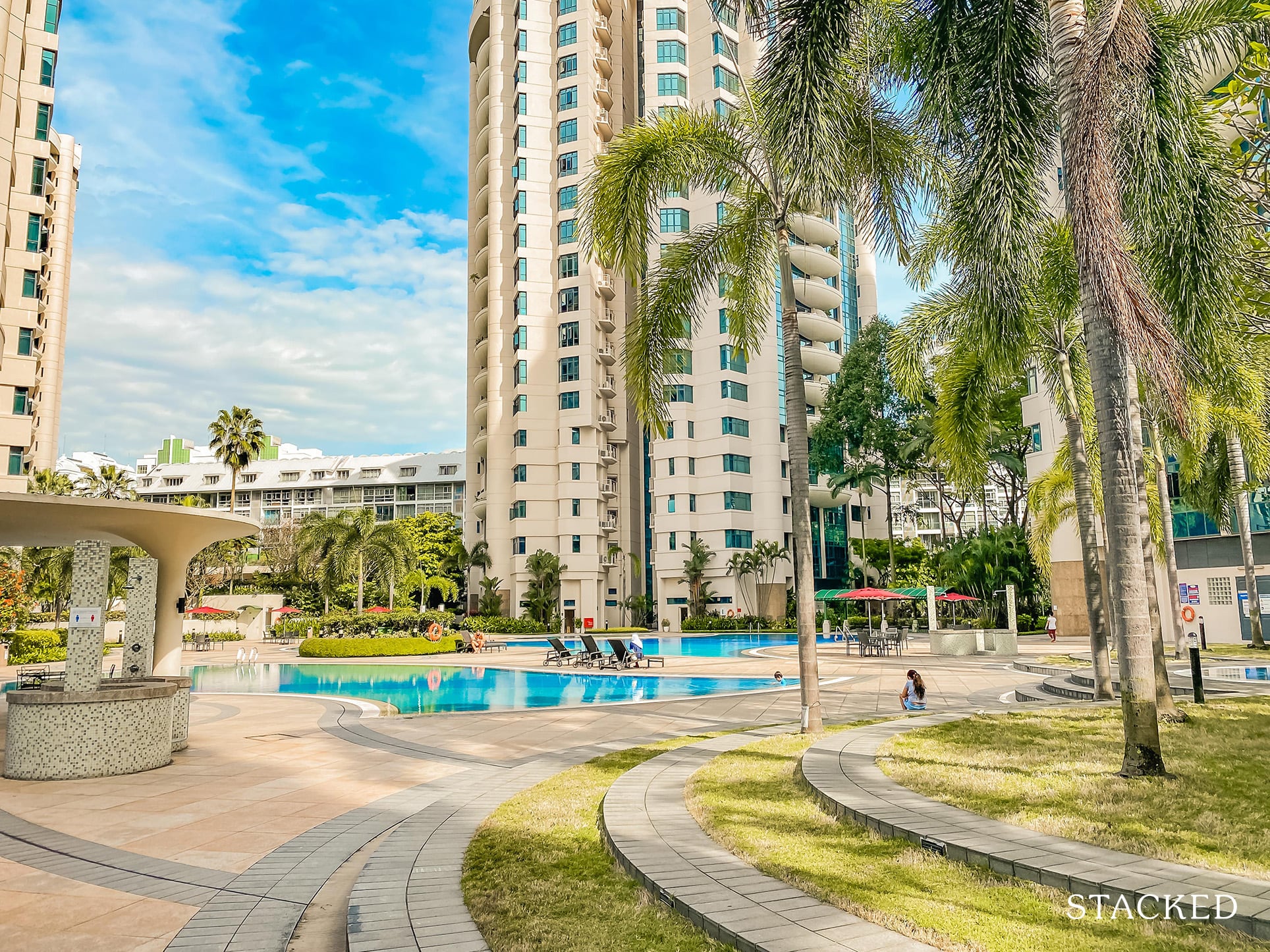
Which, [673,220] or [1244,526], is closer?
[1244,526]

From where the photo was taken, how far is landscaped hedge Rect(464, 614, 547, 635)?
52.0m

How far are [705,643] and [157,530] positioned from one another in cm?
3693

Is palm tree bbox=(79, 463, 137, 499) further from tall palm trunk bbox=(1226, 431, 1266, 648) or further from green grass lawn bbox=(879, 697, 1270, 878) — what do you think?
tall palm trunk bbox=(1226, 431, 1266, 648)

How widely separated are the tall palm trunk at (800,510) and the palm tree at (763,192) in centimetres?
2

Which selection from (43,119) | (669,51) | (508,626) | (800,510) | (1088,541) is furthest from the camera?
(669,51)

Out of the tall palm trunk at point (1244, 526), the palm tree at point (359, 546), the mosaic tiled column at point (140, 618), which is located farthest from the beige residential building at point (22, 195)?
the tall palm trunk at point (1244, 526)

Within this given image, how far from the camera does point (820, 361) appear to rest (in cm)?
6241

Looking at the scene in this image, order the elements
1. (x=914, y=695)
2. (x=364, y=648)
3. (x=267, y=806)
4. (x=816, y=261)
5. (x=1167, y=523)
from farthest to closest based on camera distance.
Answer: (x=816, y=261) → (x=364, y=648) → (x=1167, y=523) → (x=914, y=695) → (x=267, y=806)

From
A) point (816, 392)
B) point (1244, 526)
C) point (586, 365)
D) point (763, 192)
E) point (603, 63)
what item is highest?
point (603, 63)

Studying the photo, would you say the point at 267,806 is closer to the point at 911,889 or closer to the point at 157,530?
the point at 157,530

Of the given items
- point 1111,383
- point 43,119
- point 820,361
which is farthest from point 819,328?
point 1111,383

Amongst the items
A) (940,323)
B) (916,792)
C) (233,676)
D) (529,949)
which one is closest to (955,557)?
(940,323)

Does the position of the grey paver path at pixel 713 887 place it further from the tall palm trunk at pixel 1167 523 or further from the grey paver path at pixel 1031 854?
the tall palm trunk at pixel 1167 523

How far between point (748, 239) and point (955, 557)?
37.8 metres
